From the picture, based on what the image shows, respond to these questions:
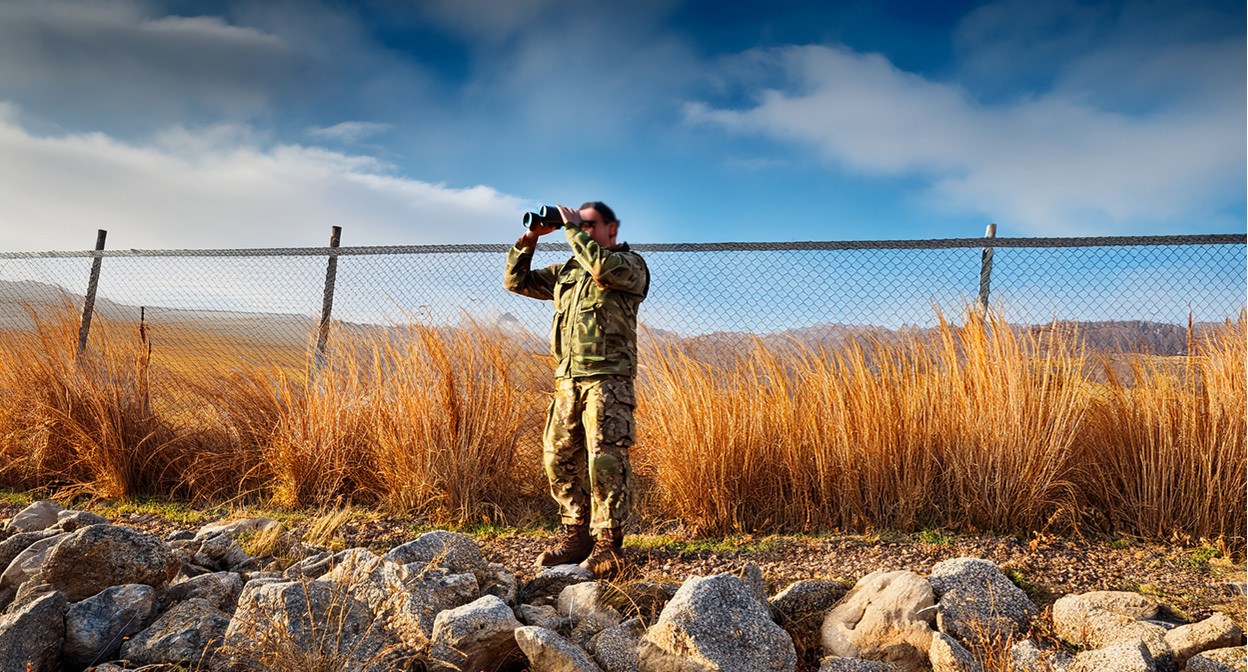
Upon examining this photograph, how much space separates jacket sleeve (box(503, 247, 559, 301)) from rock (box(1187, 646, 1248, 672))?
2.92 metres

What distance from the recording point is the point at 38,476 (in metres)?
5.74

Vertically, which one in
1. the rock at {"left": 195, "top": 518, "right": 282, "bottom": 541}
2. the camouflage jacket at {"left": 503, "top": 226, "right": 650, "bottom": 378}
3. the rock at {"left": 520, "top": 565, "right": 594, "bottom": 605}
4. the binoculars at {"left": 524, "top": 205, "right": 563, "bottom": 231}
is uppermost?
the binoculars at {"left": 524, "top": 205, "right": 563, "bottom": 231}

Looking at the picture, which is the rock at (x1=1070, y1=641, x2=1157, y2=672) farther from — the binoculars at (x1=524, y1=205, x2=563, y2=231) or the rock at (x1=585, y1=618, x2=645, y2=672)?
the binoculars at (x1=524, y1=205, x2=563, y2=231)

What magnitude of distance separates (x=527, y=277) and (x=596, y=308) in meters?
0.50

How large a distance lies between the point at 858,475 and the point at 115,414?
5.21m

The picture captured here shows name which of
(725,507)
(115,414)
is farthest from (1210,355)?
(115,414)

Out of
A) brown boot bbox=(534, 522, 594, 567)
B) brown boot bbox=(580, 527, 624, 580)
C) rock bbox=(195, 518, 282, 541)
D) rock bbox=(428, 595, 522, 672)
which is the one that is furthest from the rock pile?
rock bbox=(195, 518, 282, 541)

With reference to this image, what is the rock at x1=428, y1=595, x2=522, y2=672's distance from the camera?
2424 millimetres

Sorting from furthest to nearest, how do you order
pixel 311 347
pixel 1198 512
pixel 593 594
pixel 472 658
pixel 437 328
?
pixel 311 347 → pixel 437 328 → pixel 1198 512 → pixel 593 594 → pixel 472 658

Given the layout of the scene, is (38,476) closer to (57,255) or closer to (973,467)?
(57,255)

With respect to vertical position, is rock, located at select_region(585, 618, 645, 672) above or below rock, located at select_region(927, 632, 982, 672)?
below

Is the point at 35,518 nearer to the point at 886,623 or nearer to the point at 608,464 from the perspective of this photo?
the point at 608,464

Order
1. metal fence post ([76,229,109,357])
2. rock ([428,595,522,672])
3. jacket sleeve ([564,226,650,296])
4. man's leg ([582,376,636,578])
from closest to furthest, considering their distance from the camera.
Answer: rock ([428,595,522,672]) < jacket sleeve ([564,226,650,296]) < man's leg ([582,376,636,578]) < metal fence post ([76,229,109,357])

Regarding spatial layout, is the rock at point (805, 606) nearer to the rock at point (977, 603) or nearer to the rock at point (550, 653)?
the rock at point (977, 603)
